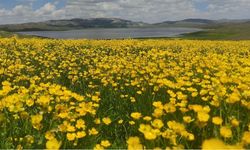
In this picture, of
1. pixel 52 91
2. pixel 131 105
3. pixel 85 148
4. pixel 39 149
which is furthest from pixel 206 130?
pixel 131 105

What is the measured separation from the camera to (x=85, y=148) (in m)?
5.26

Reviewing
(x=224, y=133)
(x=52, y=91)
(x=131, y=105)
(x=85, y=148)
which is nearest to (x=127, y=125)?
(x=131, y=105)

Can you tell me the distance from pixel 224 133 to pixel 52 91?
3314mm

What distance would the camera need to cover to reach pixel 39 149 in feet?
15.6

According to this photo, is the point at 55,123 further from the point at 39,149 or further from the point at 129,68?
the point at 129,68

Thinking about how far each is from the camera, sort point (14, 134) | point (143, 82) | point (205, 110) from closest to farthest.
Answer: point (205, 110), point (14, 134), point (143, 82)

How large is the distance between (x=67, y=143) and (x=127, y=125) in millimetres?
2408

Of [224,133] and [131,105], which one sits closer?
[224,133]

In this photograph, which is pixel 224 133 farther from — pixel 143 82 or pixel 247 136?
pixel 143 82

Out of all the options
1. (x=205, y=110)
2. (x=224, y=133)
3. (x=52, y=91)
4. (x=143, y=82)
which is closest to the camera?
(x=224, y=133)

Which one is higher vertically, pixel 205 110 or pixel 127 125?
pixel 205 110

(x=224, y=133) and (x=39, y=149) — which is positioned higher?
(x=224, y=133)

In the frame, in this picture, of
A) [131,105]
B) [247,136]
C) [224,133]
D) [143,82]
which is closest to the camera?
[247,136]

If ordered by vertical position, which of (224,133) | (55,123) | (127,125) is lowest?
(127,125)
